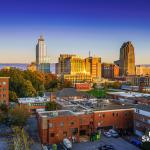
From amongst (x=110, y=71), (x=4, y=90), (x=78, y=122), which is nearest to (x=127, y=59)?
(x=110, y=71)

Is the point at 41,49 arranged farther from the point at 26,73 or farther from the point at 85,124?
the point at 85,124

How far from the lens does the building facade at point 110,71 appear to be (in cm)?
11824

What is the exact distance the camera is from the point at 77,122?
905 inches

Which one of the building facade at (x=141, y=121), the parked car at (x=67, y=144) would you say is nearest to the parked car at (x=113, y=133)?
the building facade at (x=141, y=121)

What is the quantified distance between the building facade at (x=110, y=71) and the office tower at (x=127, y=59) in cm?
513

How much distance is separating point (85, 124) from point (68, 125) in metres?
2.26

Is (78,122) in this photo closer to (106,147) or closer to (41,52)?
(106,147)

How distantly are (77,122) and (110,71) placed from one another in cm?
9821

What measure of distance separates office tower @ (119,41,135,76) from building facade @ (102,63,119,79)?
5.13 metres

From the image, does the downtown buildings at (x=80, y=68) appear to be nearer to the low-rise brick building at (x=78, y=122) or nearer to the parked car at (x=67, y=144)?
the low-rise brick building at (x=78, y=122)

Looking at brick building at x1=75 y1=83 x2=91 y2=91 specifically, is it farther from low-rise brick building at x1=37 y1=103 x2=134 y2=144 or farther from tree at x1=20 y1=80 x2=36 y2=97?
low-rise brick building at x1=37 y1=103 x2=134 y2=144

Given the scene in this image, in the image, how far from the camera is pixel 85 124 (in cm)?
2408

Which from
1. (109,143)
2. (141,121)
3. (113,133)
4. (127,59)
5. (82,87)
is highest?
(127,59)

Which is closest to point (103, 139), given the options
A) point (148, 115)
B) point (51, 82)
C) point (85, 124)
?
point (85, 124)
